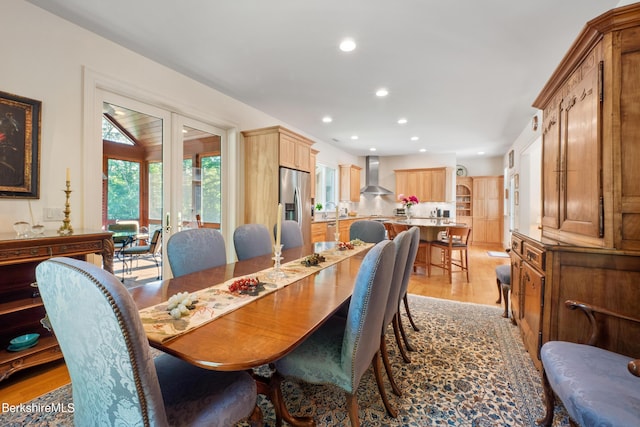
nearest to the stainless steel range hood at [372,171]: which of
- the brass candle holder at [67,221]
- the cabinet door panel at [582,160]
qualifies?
the cabinet door panel at [582,160]

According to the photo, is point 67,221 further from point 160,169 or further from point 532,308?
point 532,308

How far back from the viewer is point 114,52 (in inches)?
101

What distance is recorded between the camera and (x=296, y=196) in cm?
427

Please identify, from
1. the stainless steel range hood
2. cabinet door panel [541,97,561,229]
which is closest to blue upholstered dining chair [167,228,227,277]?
cabinet door panel [541,97,561,229]

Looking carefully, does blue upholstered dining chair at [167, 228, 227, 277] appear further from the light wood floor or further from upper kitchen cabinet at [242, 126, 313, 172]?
upper kitchen cabinet at [242, 126, 313, 172]

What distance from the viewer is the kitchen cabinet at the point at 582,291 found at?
4.84 feet

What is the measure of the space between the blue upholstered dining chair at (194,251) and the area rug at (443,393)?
3.16 feet

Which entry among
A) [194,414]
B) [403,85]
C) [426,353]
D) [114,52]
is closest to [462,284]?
[426,353]

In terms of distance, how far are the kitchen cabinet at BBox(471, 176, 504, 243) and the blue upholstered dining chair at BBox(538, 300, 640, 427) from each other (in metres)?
7.64

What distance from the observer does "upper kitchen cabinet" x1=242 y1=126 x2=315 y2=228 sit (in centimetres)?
390

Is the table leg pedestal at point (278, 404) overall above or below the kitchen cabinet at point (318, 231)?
below

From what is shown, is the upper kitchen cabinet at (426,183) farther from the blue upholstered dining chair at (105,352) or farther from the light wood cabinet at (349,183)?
the blue upholstered dining chair at (105,352)

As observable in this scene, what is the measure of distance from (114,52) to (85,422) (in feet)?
9.81

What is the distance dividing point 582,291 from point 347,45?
100.0 inches
